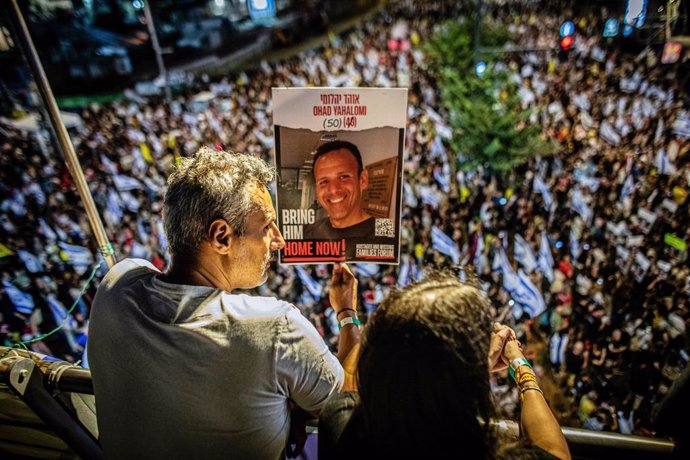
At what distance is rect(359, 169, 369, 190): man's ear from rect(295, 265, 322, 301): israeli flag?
4089mm

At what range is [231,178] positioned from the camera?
135cm

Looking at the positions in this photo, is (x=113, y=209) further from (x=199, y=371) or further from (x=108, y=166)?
(x=199, y=371)

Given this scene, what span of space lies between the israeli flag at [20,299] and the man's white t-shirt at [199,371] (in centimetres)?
570

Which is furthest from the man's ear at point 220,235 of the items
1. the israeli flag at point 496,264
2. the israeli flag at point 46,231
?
the israeli flag at point 46,231

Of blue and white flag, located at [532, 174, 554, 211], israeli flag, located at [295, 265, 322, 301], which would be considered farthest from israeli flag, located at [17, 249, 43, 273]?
blue and white flag, located at [532, 174, 554, 211]

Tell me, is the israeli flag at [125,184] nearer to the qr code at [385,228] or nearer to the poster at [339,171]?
the poster at [339,171]

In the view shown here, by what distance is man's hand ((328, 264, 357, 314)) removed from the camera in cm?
194

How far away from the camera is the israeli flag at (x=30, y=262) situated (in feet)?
20.2

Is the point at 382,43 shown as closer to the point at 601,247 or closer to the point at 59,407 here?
the point at 601,247

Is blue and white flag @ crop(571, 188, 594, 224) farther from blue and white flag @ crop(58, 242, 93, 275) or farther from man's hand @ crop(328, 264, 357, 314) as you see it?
blue and white flag @ crop(58, 242, 93, 275)

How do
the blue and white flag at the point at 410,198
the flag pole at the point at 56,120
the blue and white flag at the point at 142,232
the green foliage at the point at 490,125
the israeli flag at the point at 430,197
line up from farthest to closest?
the green foliage at the point at 490,125, the blue and white flag at the point at 410,198, the israeli flag at the point at 430,197, the blue and white flag at the point at 142,232, the flag pole at the point at 56,120

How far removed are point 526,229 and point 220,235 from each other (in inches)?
285

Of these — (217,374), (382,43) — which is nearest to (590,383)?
(217,374)

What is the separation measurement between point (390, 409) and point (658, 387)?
518cm
